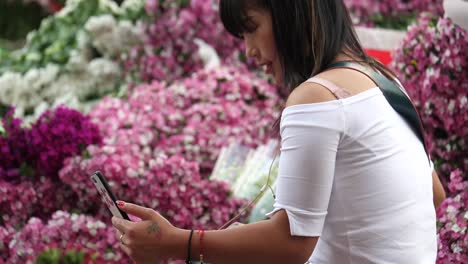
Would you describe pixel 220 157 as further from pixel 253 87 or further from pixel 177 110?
pixel 253 87

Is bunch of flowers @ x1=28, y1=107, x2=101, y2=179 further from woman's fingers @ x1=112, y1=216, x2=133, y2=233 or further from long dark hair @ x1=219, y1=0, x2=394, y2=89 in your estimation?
long dark hair @ x1=219, y1=0, x2=394, y2=89

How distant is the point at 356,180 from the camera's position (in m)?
1.64

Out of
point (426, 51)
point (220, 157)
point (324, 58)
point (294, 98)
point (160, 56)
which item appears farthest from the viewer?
point (160, 56)

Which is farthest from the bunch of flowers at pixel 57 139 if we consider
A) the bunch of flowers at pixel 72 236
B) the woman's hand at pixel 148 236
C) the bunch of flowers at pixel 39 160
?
the woman's hand at pixel 148 236

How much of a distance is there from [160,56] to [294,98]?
297 cm

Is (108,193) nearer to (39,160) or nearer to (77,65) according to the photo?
(39,160)

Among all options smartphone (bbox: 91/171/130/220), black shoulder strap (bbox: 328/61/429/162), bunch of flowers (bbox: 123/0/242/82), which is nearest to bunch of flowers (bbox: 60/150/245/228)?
smartphone (bbox: 91/171/130/220)

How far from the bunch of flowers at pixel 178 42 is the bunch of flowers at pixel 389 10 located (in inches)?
37.7

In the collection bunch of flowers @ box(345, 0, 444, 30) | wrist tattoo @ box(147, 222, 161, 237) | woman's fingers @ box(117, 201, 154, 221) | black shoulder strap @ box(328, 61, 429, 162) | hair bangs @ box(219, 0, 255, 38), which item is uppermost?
hair bangs @ box(219, 0, 255, 38)

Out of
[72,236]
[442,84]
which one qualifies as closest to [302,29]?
[442,84]

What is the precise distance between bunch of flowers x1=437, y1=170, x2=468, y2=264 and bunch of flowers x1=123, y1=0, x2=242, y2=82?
227 cm

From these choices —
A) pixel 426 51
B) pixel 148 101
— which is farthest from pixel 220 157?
pixel 426 51

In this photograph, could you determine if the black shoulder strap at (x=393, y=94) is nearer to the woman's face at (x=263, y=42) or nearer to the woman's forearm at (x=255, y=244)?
the woman's face at (x=263, y=42)

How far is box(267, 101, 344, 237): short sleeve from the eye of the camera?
154cm
